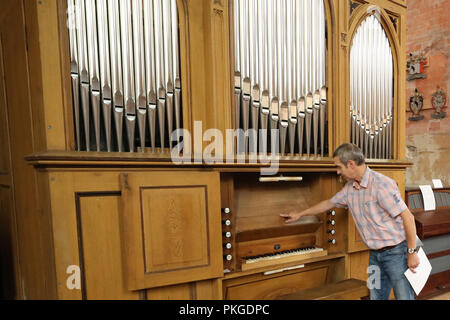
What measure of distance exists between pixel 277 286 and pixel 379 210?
3.75 ft

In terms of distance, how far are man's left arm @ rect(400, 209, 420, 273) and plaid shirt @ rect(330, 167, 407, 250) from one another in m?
0.05

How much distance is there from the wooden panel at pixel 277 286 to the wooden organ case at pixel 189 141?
1cm

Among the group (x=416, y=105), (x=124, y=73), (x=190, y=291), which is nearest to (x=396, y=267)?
(x=190, y=291)

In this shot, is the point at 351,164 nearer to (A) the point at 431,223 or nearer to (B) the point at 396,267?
(B) the point at 396,267

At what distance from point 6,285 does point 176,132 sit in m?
2.54

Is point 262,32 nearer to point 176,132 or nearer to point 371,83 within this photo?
point 176,132

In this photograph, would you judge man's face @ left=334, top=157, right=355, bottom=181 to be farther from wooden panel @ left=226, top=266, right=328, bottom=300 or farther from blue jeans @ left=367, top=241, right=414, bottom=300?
wooden panel @ left=226, top=266, right=328, bottom=300

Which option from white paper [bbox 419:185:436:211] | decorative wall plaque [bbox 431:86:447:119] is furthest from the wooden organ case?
decorative wall plaque [bbox 431:86:447:119]

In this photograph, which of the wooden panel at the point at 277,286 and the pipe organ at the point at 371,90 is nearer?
the wooden panel at the point at 277,286

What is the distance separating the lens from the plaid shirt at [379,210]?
228cm

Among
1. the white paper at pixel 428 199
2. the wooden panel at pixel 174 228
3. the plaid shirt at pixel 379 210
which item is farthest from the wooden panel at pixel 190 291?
the white paper at pixel 428 199

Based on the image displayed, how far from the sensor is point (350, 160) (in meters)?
2.36

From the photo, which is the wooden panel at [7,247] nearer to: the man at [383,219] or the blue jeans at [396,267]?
the man at [383,219]
